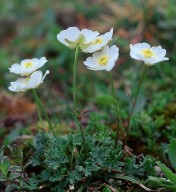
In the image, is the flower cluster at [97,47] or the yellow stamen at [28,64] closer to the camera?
the flower cluster at [97,47]

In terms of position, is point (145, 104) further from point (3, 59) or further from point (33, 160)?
point (3, 59)

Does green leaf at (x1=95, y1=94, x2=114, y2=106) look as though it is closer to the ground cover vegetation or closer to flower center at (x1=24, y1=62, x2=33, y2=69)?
the ground cover vegetation

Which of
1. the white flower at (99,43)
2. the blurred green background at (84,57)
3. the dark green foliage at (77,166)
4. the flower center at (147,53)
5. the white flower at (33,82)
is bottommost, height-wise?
the blurred green background at (84,57)

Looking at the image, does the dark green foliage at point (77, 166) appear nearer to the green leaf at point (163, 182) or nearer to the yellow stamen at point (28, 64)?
the green leaf at point (163, 182)

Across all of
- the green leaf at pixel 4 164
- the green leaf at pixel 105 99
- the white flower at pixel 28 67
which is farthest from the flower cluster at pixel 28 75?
the green leaf at pixel 105 99

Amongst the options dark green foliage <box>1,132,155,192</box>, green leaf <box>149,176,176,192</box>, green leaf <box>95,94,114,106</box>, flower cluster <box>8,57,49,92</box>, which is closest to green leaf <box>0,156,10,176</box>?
dark green foliage <box>1,132,155,192</box>

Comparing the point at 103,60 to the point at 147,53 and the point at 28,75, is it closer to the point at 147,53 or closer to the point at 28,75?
the point at 147,53
